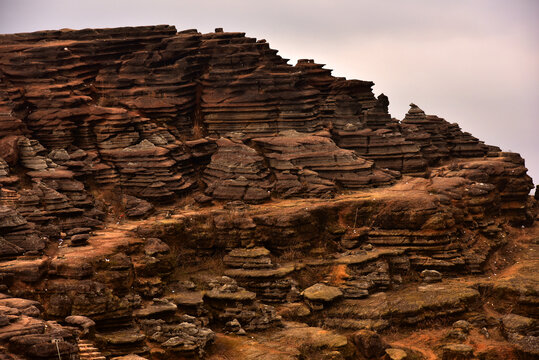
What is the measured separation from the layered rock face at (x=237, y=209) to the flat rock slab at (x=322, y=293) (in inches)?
4.4

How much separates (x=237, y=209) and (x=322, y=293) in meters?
7.43

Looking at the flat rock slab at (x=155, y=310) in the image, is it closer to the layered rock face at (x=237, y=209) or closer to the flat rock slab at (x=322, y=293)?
the layered rock face at (x=237, y=209)

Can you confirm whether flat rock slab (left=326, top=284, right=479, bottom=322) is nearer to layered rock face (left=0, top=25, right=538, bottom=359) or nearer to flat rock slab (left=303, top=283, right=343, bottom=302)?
layered rock face (left=0, top=25, right=538, bottom=359)

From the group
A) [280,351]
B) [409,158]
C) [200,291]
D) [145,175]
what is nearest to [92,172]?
[145,175]

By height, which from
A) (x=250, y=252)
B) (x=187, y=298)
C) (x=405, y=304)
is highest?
(x=250, y=252)

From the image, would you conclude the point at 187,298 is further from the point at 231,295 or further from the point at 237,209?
the point at 237,209

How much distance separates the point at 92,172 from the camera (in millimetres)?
43281

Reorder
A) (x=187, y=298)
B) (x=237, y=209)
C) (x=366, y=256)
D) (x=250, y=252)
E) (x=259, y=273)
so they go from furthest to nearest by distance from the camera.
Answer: (x=237, y=209) < (x=366, y=256) < (x=250, y=252) < (x=259, y=273) < (x=187, y=298)

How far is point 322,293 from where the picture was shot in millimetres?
37281

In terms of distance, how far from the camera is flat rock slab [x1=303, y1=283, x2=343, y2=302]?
36969 mm

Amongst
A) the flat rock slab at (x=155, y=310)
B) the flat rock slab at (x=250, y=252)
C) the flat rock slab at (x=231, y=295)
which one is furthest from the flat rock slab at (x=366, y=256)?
the flat rock slab at (x=155, y=310)

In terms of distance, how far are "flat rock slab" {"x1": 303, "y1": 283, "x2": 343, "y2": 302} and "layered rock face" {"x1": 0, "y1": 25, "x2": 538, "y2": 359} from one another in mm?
112

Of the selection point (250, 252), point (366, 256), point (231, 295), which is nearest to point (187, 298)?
point (231, 295)

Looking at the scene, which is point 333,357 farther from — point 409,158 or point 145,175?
point 409,158
